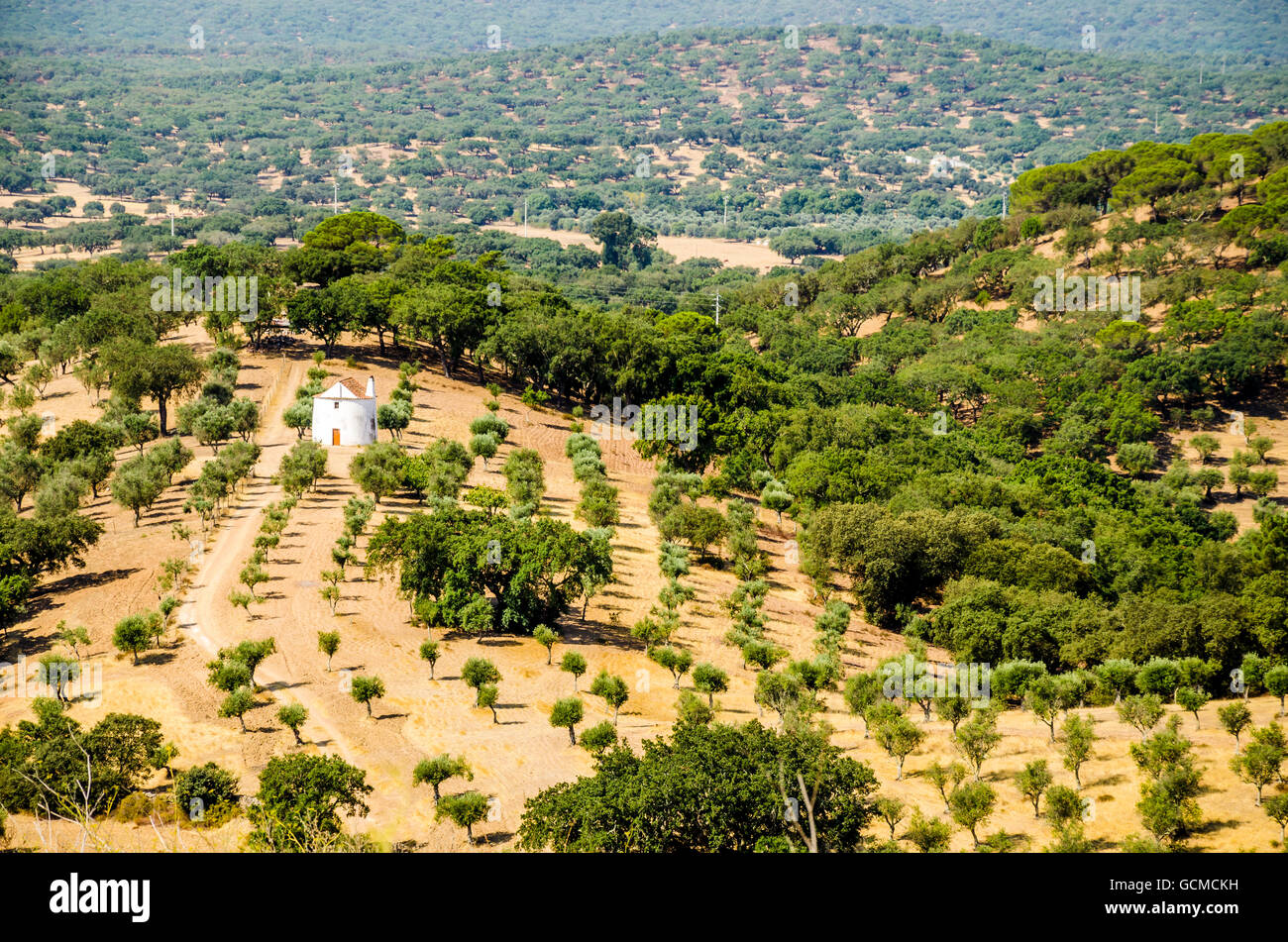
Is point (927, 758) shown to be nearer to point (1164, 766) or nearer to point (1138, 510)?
point (1164, 766)

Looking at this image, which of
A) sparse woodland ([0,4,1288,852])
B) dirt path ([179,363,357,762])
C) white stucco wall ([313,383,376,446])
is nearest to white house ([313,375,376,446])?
white stucco wall ([313,383,376,446])

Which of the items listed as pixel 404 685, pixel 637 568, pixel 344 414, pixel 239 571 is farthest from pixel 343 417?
pixel 404 685

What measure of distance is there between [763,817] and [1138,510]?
5216 cm

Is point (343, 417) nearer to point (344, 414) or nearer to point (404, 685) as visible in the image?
point (344, 414)

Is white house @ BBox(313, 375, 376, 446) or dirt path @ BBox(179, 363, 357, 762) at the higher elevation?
white house @ BBox(313, 375, 376, 446)

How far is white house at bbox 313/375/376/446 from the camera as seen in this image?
6156cm

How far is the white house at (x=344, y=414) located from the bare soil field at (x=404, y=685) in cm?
429

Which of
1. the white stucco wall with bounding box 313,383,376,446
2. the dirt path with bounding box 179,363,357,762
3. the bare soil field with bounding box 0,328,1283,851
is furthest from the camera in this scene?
the white stucco wall with bounding box 313,383,376,446

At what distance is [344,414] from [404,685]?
93.9 ft

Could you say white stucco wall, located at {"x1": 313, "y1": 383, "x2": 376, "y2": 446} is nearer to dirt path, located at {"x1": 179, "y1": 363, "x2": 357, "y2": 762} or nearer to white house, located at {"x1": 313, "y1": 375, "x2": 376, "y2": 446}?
white house, located at {"x1": 313, "y1": 375, "x2": 376, "y2": 446}

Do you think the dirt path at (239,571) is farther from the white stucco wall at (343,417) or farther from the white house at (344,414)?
the white house at (344,414)

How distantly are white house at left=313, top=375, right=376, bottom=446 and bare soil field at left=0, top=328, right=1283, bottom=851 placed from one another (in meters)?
4.29

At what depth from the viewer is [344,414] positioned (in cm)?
6175

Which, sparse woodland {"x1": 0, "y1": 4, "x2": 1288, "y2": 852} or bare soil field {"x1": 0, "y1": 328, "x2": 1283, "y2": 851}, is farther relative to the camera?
bare soil field {"x1": 0, "y1": 328, "x2": 1283, "y2": 851}
